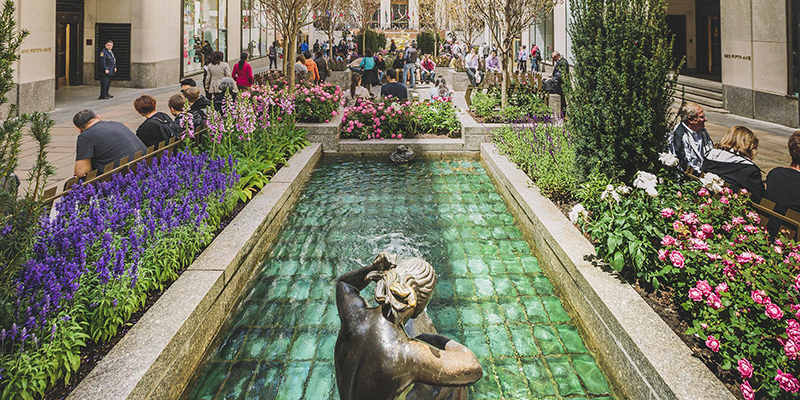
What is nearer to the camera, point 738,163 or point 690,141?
point 738,163

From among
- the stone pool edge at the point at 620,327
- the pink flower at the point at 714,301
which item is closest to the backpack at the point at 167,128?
the stone pool edge at the point at 620,327

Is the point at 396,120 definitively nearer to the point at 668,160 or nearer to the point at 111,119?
the point at 668,160

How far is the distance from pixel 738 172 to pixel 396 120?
23.5ft

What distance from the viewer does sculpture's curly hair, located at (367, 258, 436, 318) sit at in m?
2.18

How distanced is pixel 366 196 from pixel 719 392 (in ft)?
18.3

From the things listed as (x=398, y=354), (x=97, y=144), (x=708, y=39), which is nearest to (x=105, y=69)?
(x=97, y=144)

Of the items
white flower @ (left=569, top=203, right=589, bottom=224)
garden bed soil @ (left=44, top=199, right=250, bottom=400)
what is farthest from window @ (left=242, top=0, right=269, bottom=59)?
garden bed soil @ (left=44, top=199, right=250, bottom=400)

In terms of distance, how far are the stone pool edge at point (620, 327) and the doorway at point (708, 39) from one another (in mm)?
22536

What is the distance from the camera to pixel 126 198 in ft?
15.5

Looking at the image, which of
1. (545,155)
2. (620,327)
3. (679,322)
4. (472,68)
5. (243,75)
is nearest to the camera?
(620,327)

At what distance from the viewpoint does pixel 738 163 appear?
511cm

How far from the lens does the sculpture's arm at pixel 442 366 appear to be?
86.8 inches

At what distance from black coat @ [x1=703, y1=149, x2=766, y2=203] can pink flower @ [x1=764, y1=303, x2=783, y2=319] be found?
2.63m

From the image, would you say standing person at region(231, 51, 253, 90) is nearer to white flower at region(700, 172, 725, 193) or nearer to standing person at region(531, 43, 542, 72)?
white flower at region(700, 172, 725, 193)
